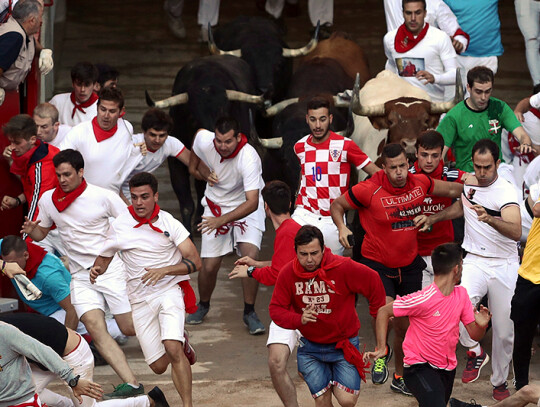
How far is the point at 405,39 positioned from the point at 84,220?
434cm

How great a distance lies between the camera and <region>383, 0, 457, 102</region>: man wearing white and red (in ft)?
38.2

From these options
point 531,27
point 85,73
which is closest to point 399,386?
point 85,73

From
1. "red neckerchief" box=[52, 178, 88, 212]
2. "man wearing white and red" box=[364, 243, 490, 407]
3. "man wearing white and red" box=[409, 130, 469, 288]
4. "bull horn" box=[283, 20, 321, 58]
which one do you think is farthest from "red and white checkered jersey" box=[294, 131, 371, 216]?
"bull horn" box=[283, 20, 321, 58]

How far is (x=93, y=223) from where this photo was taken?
9141 mm

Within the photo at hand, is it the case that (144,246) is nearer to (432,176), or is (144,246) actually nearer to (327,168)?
(327,168)

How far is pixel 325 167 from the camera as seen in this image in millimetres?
9797

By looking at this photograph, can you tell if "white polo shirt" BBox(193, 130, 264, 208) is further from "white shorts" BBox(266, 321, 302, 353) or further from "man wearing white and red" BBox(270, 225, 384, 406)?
"man wearing white and red" BBox(270, 225, 384, 406)

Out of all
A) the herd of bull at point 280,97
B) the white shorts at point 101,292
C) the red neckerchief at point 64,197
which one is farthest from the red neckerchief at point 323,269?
the herd of bull at point 280,97

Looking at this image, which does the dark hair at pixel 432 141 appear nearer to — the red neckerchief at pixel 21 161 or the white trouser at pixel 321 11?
the red neckerchief at pixel 21 161

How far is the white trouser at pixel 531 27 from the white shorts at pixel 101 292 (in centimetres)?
666

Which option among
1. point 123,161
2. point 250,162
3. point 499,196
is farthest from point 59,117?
point 499,196

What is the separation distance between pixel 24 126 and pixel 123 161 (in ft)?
3.26

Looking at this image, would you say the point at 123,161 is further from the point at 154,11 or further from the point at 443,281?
the point at 154,11

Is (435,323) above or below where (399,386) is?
above
